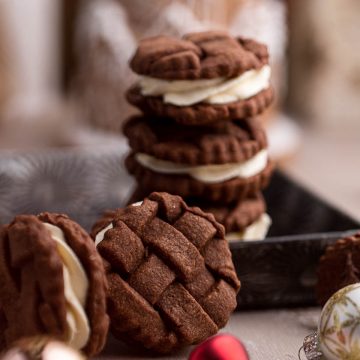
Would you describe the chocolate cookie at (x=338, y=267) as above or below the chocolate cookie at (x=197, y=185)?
below

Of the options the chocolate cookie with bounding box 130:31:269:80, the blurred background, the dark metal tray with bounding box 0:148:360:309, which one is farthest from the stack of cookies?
the blurred background

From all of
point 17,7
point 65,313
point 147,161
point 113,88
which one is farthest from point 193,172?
point 17,7

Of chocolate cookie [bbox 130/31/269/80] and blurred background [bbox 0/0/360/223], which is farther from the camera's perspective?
blurred background [bbox 0/0/360/223]

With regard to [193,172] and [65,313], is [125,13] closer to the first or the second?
[193,172]

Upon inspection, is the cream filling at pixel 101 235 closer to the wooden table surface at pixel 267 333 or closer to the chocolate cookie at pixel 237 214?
the wooden table surface at pixel 267 333

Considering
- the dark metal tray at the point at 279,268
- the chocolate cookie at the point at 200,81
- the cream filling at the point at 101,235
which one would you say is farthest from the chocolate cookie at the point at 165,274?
the chocolate cookie at the point at 200,81

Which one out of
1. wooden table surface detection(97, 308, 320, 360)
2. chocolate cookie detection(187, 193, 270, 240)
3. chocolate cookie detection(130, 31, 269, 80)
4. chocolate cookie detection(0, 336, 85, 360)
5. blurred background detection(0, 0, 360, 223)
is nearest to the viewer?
chocolate cookie detection(0, 336, 85, 360)

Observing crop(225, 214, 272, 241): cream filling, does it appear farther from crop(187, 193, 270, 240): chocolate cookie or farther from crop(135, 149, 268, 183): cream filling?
crop(135, 149, 268, 183): cream filling

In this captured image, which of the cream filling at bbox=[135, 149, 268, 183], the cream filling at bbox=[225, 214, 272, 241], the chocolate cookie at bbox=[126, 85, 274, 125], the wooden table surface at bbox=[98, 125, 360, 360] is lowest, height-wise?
the wooden table surface at bbox=[98, 125, 360, 360]
